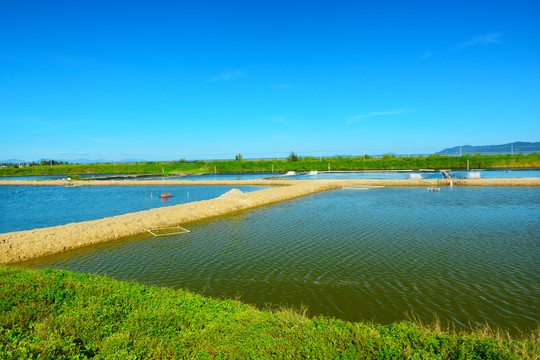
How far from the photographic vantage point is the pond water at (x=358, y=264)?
29.2ft

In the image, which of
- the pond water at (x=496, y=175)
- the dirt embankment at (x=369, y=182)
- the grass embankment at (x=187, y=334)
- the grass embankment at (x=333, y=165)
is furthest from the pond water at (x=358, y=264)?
the grass embankment at (x=333, y=165)

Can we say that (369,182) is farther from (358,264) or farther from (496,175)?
(358,264)

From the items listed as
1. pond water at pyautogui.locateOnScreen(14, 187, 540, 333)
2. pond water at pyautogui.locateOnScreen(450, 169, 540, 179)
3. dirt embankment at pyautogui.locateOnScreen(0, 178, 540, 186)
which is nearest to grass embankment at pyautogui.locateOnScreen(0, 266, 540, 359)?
pond water at pyautogui.locateOnScreen(14, 187, 540, 333)

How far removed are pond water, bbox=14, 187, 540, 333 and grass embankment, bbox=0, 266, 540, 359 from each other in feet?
7.48

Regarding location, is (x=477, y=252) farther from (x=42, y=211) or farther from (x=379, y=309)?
(x=42, y=211)

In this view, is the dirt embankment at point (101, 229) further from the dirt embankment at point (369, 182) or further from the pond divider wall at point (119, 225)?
the dirt embankment at point (369, 182)

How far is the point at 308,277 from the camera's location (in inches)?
435

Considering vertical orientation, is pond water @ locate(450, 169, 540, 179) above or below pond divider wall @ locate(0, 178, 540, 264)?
above

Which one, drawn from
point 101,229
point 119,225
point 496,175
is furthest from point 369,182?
point 101,229

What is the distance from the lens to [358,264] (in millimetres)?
12188

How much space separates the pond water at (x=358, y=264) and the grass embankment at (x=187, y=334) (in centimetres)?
228

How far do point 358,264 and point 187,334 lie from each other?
797 cm

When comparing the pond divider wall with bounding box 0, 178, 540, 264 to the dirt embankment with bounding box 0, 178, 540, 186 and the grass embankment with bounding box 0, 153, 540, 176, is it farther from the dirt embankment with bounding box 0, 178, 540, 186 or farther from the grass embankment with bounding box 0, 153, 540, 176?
Result: the grass embankment with bounding box 0, 153, 540, 176

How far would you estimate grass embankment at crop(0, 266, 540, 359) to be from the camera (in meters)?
5.32
